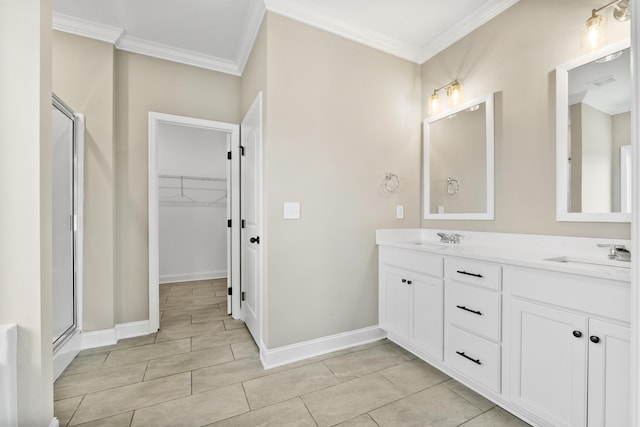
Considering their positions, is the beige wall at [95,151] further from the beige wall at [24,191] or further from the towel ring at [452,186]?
the towel ring at [452,186]

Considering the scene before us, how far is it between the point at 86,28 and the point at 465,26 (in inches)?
125

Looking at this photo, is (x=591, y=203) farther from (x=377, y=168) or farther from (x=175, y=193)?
(x=175, y=193)

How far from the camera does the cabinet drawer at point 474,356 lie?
160 centimetres

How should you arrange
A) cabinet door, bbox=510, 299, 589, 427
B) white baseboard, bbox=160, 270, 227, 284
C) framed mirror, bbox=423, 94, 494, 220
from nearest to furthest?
cabinet door, bbox=510, 299, 589, 427, framed mirror, bbox=423, 94, 494, 220, white baseboard, bbox=160, 270, 227, 284

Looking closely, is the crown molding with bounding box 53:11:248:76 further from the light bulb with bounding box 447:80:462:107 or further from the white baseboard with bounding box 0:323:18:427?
the white baseboard with bounding box 0:323:18:427

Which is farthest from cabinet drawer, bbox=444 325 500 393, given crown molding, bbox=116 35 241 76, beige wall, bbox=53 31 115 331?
crown molding, bbox=116 35 241 76

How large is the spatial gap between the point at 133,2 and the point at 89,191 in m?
1.55

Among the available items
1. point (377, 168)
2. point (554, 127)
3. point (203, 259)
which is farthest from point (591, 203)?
point (203, 259)

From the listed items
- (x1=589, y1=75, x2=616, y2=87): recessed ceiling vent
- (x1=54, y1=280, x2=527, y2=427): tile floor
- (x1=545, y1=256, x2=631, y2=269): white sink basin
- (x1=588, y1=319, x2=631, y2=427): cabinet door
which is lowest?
(x1=54, y1=280, x2=527, y2=427): tile floor

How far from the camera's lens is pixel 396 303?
7.63 feet

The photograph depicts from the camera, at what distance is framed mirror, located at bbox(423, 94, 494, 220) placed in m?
2.21

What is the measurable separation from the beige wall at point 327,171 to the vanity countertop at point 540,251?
38 cm

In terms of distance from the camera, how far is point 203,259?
4.77 metres

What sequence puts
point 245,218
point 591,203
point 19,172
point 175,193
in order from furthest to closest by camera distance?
point 175,193 < point 245,218 < point 591,203 < point 19,172
